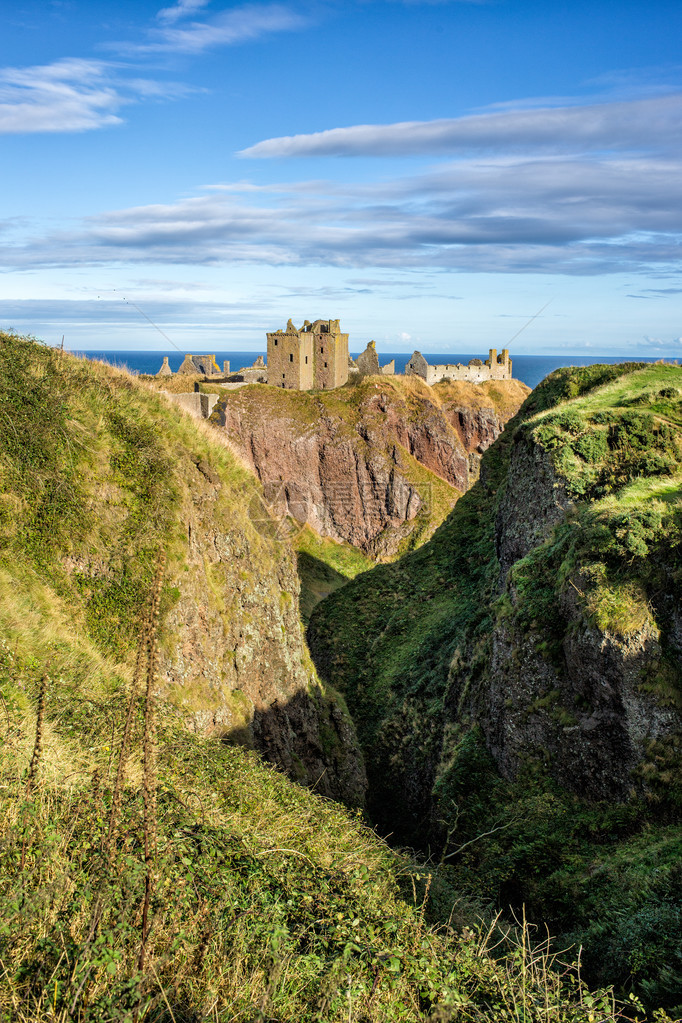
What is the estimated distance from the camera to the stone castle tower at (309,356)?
60.5 metres

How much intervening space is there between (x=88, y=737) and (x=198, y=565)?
711cm

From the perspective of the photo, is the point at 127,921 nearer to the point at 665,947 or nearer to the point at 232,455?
the point at 665,947

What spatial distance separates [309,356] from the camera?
204 ft

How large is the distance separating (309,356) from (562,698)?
4982 cm

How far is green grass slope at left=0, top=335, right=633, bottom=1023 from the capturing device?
236 inches

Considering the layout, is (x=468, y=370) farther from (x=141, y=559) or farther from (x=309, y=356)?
(x=141, y=559)

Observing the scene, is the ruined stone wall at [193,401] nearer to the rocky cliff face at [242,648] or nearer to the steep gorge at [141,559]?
the steep gorge at [141,559]

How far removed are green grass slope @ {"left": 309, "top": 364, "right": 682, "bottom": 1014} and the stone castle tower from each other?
33.3 meters

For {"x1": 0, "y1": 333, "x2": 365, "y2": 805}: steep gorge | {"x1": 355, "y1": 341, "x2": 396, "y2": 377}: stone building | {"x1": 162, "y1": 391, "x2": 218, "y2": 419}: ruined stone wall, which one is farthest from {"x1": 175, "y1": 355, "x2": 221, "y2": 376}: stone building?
{"x1": 0, "y1": 333, "x2": 365, "y2": 805}: steep gorge

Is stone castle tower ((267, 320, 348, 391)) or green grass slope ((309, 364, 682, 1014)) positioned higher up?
stone castle tower ((267, 320, 348, 391))

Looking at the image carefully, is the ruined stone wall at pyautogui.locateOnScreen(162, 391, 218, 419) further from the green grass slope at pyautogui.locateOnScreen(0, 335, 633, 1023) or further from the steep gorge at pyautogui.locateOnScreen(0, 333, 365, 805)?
the green grass slope at pyautogui.locateOnScreen(0, 335, 633, 1023)

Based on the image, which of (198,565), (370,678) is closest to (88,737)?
(198,565)

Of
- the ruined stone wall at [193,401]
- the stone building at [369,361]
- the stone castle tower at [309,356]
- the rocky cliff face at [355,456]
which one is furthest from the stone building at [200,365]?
the rocky cliff face at [355,456]

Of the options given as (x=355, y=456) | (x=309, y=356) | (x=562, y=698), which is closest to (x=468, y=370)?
(x=309, y=356)
